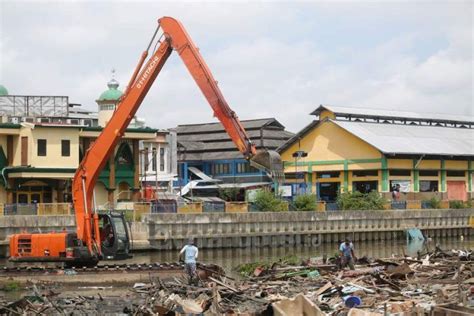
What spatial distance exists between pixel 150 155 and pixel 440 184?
27.9 m

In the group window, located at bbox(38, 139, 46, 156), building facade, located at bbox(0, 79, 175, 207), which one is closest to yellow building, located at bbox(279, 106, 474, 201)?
building facade, located at bbox(0, 79, 175, 207)

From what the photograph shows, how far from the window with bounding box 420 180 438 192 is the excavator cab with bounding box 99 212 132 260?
44412 millimetres

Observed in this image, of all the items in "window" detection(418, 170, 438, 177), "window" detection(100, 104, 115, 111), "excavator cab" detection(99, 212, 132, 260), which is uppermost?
"window" detection(100, 104, 115, 111)

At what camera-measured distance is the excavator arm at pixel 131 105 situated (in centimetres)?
3506

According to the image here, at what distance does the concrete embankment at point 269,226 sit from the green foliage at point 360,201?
4.16ft

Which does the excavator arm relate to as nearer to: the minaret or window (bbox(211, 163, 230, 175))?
the minaret

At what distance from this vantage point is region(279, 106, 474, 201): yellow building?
7294 cm

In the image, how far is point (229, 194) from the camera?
7806 centimetres

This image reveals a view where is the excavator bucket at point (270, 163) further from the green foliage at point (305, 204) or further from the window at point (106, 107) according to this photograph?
the window at point (106, 107)

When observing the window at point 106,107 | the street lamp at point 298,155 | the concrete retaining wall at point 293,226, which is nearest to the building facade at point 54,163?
the window at point 106,107

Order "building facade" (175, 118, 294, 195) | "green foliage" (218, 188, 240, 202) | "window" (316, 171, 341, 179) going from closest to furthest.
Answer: "window" (316, 171, 341, 179) → "green foliage" (218, 188, 240, 202) → "building facade" (175, 118, 294, 195)

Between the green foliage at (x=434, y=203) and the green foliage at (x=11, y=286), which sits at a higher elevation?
the green foliage at (x=434, y=203)

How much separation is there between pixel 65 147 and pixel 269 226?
52.5 ft

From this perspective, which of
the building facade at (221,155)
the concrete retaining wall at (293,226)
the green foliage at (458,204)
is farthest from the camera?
the building facade at (221,155)
